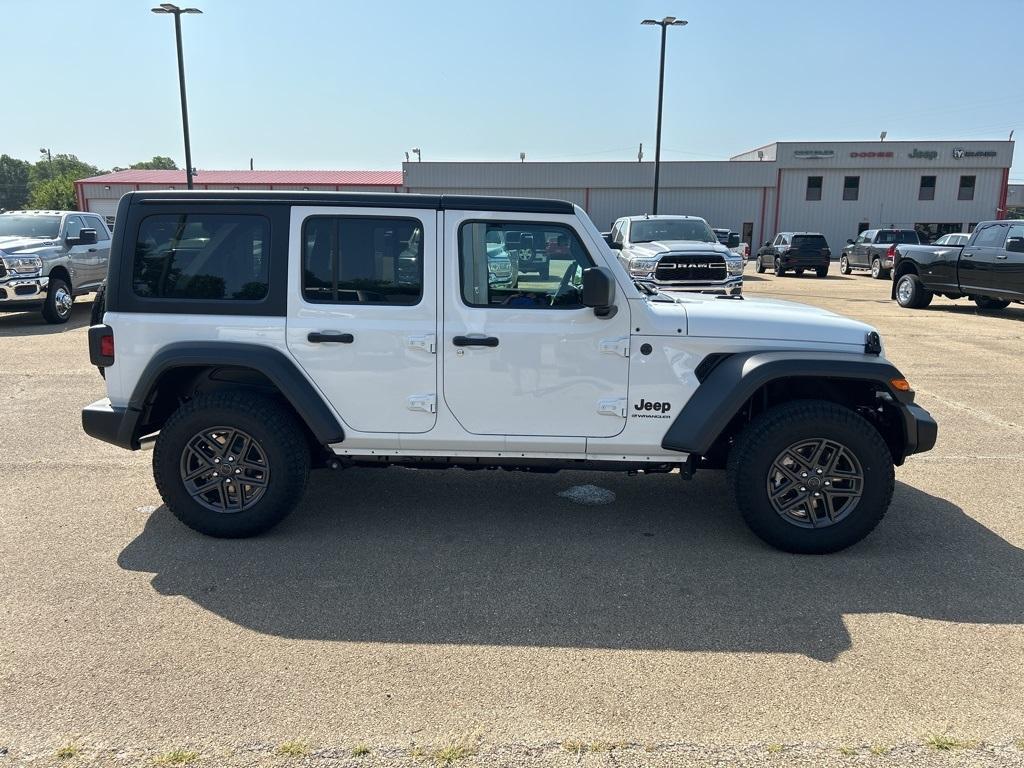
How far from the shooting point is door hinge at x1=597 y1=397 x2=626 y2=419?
164 inches

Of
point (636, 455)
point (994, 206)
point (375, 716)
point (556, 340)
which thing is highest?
point (994, 206)

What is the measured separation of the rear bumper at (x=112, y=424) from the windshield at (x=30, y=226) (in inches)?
420

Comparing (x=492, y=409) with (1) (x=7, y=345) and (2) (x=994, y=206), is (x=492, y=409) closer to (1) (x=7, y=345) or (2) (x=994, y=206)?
(1) (x=7, y=345)

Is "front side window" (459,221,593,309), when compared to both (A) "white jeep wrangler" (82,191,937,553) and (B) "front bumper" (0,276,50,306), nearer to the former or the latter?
(A) "white jeep wrangler" (82,191,937,553)

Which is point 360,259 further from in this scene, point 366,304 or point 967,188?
point 967,188

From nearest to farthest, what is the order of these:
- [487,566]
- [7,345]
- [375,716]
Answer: [375,716] → [487,566] → [7,345]

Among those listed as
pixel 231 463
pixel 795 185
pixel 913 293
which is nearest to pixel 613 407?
pixel 231 463

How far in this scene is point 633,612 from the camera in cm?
355

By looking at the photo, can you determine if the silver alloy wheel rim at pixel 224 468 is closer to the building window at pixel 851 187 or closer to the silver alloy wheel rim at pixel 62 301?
the silver alloy wheel rim at pixel 62 301

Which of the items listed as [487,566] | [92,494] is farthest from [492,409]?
[92,494]

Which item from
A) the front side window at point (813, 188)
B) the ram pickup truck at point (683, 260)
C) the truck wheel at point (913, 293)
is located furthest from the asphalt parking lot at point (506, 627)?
the front side window at point (813, 188)

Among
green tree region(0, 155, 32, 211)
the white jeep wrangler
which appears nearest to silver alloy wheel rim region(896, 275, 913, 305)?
the white jeep wrangler

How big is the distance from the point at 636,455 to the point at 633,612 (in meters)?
0.99

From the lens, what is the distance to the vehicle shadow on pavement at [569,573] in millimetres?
3422
